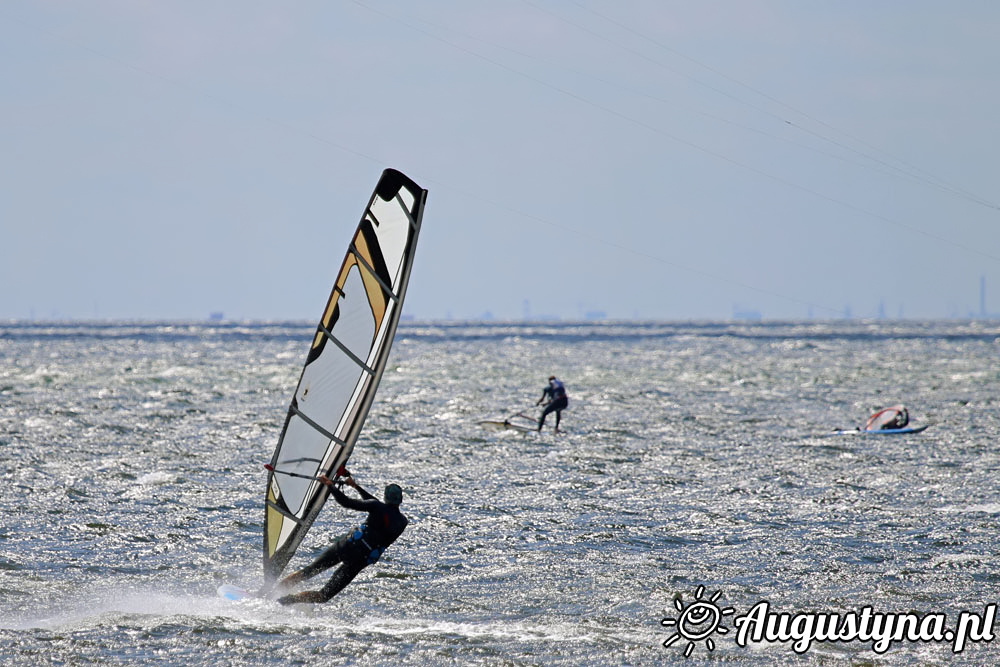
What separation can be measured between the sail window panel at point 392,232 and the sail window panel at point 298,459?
5.27ft

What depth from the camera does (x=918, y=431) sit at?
80.8 feet

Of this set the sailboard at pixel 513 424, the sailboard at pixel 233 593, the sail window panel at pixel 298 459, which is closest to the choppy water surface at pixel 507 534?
the sailboard at pixel 233 593

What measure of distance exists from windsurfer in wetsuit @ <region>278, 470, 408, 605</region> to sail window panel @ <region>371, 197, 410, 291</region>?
A: 78.7 inches

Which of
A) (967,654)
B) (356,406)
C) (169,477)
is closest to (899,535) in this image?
(967,654)

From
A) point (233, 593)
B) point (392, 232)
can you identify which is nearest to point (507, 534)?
point (233, 593)

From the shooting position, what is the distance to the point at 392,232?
9.55 meters

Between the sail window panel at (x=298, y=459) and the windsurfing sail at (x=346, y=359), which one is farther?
the sail window panel at (x=298, y=459)

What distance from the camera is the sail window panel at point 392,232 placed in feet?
31.0

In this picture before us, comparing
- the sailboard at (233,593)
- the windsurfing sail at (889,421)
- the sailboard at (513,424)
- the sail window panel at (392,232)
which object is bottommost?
the sailboard at (233,593)

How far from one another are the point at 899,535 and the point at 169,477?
1115 centimetres

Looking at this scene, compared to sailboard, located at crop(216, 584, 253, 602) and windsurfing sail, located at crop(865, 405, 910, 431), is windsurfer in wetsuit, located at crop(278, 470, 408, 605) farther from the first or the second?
windsurfing sail, located at crop(865, 405, 910, 431)

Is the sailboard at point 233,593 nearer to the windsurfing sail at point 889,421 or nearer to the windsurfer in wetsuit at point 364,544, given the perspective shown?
the windsurfer in wetsuit at point 364,544

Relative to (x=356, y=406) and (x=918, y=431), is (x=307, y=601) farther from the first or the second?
(x=918, y=431)

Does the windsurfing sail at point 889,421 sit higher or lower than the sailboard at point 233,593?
higher
